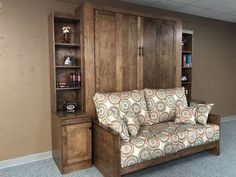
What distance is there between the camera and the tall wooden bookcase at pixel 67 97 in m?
2.60

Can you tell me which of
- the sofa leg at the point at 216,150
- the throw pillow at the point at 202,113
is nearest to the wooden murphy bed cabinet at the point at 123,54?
the throw pillow at the point at 202,113

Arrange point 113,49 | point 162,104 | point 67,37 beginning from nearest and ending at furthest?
point 67,37 < point 113,49 < point 162,104

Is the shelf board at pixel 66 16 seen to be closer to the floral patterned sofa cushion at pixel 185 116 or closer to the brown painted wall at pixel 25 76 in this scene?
the brown painted wall at pixel 25 76

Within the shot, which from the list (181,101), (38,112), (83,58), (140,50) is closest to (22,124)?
(38,112)

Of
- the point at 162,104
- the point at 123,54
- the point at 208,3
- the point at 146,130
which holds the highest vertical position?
the point at 208,3

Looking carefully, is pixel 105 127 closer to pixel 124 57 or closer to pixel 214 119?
pixel 124 57

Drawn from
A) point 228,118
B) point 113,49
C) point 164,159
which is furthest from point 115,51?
point 228,118

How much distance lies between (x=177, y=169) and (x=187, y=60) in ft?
7.65

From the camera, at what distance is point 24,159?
2.93 m

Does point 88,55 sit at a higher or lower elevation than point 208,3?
lower

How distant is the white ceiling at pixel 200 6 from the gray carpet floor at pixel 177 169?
2717 millimetres

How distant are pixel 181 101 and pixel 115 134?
1.66 m

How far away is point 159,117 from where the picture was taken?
3.17 m

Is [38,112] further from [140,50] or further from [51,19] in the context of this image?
[140,50]
